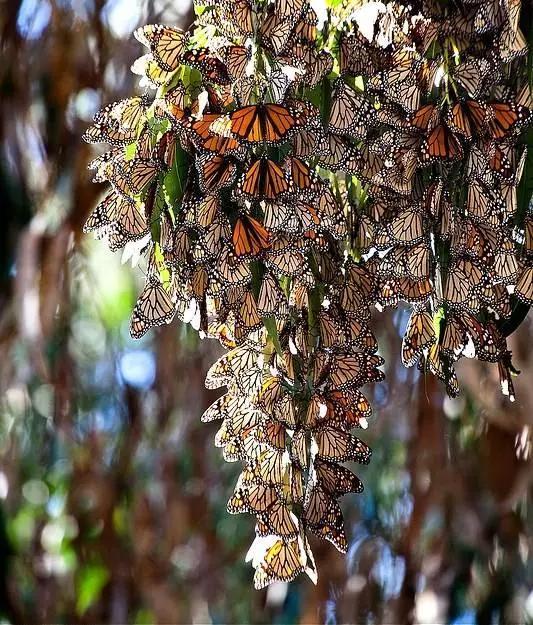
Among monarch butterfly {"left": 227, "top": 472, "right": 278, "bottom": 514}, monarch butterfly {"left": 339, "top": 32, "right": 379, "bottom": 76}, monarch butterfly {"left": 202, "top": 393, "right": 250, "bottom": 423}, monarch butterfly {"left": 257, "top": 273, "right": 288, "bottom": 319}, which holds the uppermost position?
monarch butterfly {"left": 339, "top": 32, "right": 379, "bottom": 76}

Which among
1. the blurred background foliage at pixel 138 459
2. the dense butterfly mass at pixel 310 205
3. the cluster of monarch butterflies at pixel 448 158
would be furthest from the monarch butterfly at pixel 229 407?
the blurred background foliage at pixel 138 459

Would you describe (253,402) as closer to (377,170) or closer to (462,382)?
(377,170)

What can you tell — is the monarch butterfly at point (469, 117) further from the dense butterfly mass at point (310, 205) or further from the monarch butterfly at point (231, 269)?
the monarch butterfly at point (231, 269)

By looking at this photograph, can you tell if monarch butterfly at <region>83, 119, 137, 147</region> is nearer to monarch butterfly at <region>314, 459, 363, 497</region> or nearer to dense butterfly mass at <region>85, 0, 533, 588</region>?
dense butterfly mass at <region>85, 0, 533, 588</region>

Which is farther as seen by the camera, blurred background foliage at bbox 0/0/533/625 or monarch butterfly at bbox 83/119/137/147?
blurred background foliage at bbox 0/0/533/625

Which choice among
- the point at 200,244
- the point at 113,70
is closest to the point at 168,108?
the point at 200,244

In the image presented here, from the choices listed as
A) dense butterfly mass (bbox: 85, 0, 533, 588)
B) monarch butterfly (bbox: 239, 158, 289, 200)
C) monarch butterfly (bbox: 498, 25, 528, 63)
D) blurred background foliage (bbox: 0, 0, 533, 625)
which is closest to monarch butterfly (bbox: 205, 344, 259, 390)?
dense butterfly mass (bbox: 85, 0, 533, 588)
